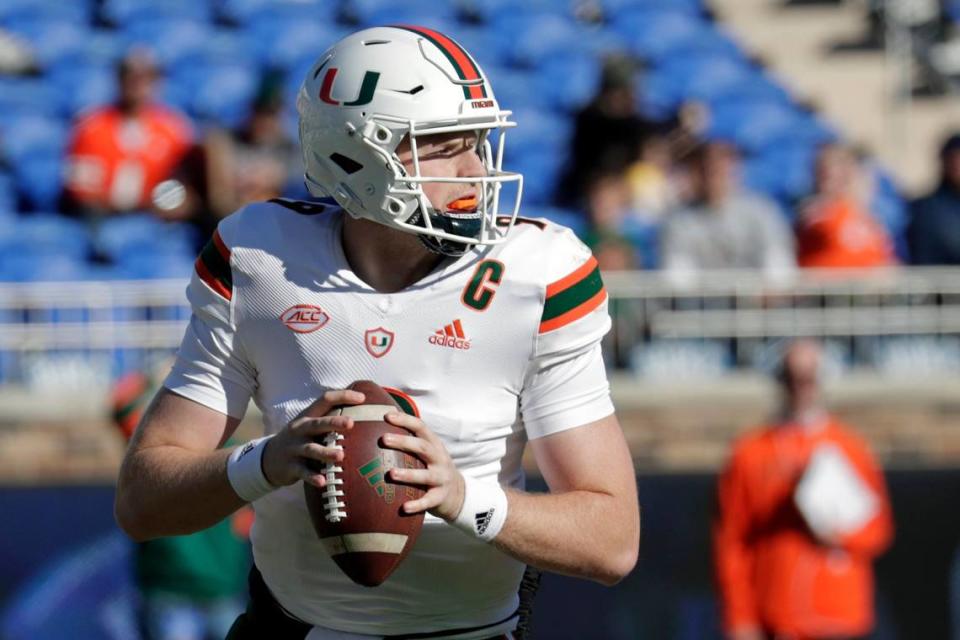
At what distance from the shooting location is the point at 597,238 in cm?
730

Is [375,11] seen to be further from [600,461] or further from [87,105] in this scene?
[600,461]

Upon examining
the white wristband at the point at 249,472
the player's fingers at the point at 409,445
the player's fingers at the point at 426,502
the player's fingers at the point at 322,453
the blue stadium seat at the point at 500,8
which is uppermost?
the player's fingers at the point at 409,445

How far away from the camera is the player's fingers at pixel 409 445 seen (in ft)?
7.84

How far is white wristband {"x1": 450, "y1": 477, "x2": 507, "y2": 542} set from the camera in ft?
8.10

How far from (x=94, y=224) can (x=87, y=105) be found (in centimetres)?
156

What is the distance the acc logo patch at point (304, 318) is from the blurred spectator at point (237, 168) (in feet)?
15.5

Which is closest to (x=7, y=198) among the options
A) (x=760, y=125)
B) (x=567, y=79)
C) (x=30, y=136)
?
(x=30, y=136)

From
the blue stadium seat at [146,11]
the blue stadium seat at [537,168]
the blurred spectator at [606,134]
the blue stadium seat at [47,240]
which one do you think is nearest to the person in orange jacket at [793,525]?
the blurred spectator at [606,134]

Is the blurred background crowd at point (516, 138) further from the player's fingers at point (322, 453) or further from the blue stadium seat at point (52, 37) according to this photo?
the player's fingers at point (322, 453)

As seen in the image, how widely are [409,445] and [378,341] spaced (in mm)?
339

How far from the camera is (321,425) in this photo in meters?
2.40

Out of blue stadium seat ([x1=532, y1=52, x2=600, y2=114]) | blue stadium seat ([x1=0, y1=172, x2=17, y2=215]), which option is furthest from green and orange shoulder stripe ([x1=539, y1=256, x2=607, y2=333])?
blue stadium seat ([x1=532, y1=52, x2=600, y2=114])

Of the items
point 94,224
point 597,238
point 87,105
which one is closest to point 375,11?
point 87,105

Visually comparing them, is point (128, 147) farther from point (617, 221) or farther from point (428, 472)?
point (428, 472)
